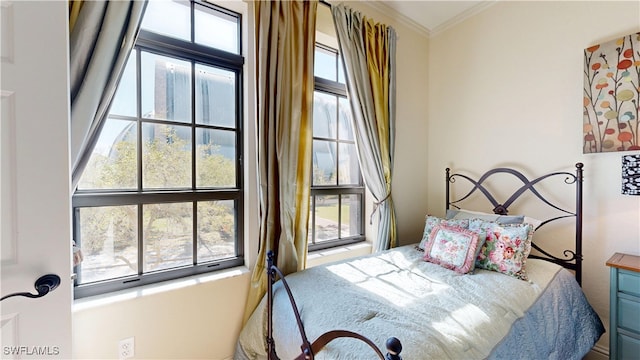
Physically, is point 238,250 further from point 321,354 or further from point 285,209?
point 321,354

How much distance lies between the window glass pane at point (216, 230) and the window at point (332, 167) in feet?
2.19

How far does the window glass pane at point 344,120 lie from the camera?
2.44m

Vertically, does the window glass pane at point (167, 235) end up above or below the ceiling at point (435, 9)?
below

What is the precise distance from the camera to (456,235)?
1.87 metres

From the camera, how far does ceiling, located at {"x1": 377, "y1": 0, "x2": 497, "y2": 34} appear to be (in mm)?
2432

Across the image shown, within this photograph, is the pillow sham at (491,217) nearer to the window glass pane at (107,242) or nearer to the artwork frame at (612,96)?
the artwork frame at (612,96)

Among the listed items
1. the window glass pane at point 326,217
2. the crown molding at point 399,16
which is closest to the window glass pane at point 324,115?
the window glass pane at point 326,217

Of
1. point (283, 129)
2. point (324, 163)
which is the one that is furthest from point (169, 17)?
point (324, 163)

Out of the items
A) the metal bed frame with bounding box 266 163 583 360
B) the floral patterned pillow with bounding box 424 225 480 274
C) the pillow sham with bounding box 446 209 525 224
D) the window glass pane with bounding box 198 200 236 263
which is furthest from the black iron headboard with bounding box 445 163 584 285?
the window glass pane with bounding box 198 200 236 263

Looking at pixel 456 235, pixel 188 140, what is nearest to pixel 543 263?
pixel 456 235

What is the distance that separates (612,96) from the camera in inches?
70.2

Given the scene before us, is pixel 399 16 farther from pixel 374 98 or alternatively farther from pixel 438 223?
pixel 438 223

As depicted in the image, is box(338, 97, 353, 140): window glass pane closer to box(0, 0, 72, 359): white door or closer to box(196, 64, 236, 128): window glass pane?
box(196, 64, 236, 128): window glass pane

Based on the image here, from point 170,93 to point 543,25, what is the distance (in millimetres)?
2871
